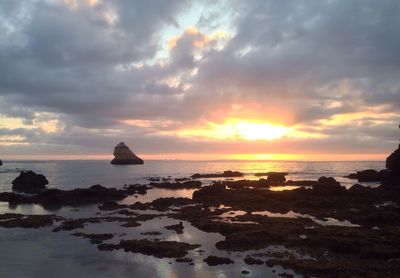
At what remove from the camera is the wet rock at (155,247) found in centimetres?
3588

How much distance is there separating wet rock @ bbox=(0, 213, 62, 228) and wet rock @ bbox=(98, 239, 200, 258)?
18.1 meters

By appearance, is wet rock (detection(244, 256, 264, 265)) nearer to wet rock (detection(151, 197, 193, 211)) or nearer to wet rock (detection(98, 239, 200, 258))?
wet rock (detection(98, 239, 200, 258))

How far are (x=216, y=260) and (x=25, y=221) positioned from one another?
110 feet

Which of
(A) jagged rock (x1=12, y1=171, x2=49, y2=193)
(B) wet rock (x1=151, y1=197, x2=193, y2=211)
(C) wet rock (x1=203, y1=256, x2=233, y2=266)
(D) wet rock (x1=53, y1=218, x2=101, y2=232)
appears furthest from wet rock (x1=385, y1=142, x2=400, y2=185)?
(A) jagged rock (x1=12, y1=171, x2=49, y2=193)

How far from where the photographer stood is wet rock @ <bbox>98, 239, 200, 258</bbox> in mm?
35875

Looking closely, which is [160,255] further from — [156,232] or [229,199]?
[229,199]

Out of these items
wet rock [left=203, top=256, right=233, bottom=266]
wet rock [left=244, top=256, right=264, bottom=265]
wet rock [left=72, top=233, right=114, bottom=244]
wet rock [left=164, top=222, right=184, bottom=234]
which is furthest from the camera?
wet rock [left=164, top=222, right=184, bottom=234]

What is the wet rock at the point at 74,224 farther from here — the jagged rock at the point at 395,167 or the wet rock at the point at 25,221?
the jagged rock at the point at 395,167

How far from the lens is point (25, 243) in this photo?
137ft

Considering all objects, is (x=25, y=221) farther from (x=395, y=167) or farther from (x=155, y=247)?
(x=395, y=167)

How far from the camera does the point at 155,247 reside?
1475 inches

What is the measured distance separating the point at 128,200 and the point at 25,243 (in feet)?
143

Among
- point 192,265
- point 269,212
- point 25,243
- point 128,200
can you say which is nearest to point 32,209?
point 128,200

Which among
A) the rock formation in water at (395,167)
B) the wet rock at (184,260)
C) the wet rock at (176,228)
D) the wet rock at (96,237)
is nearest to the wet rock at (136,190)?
the wet rock at (176,228)
